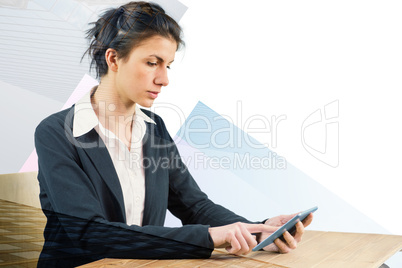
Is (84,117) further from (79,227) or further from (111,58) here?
(79,227)

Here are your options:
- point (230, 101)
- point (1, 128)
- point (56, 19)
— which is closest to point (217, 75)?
point (230, 101)

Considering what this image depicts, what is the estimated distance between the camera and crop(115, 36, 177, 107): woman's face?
3.91ft

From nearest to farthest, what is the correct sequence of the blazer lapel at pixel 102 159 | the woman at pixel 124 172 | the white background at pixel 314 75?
the woman at pixel 124 172
the blazer lapel at pixel 102 159
the white background at pixel 314 75

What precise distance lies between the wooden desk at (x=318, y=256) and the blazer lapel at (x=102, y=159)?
0.26 meters

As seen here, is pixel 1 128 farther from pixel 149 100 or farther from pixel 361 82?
pixel 361 82

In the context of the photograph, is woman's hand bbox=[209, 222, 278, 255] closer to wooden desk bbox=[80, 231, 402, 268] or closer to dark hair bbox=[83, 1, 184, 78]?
wooden desk bbox=[80, 231, 402, 268]

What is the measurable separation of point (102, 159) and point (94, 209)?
0.47 ft

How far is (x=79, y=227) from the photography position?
1072 mm

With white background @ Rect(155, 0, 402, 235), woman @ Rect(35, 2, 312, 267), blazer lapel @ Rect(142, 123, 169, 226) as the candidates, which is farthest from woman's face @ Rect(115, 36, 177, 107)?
white background @ Rect(155, 0, 402, 235)

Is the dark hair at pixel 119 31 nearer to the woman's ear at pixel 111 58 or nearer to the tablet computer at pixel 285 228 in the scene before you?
the woman's ear at pixel 111 58

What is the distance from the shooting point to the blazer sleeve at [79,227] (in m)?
0.97

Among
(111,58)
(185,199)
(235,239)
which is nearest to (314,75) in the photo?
(185,199)

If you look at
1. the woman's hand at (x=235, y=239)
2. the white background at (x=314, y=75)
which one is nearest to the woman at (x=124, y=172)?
the woman's hand at (x=235, y=239)

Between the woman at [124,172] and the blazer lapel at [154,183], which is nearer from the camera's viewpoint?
the woman at [124,172]
